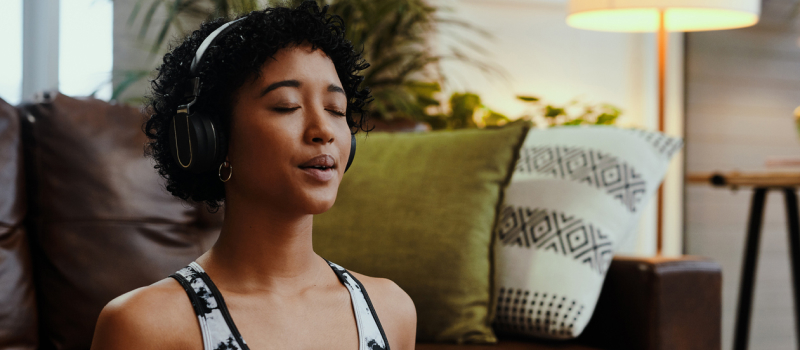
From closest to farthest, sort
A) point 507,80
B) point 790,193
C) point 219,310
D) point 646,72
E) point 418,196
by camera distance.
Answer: point 219,310 → point 418,196 → point 790,193 → point 507,80 → point 646,72

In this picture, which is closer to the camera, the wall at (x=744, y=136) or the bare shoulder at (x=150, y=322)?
the bare shoulder at (x=150, y=322)

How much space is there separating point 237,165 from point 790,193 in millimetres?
2369

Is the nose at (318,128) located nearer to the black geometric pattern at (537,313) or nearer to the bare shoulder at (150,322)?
the bare shoulder at (150,322)

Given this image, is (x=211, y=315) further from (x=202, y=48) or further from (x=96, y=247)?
(x=96, y=247)

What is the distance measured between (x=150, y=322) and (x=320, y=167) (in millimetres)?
225

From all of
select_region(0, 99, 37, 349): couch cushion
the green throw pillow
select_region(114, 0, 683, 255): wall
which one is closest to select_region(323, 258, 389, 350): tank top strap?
the green throw pillow

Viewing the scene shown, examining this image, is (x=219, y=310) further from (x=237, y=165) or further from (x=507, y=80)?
(x=507, y=80)

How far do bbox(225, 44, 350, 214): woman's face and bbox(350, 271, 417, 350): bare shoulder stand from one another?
184mm

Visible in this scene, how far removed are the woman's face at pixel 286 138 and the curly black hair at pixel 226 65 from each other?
0.01 m

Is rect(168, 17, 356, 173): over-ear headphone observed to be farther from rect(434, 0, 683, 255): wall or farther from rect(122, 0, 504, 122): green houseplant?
rect(434, 0, 683, 255): wall

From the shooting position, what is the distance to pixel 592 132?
1513 mm

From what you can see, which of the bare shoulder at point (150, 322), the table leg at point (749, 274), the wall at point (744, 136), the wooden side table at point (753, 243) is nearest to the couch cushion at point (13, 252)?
the bare shoulder at point (150, 322)

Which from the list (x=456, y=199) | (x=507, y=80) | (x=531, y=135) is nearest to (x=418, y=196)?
→ (x=456, y=199)

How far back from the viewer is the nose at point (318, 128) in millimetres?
675
